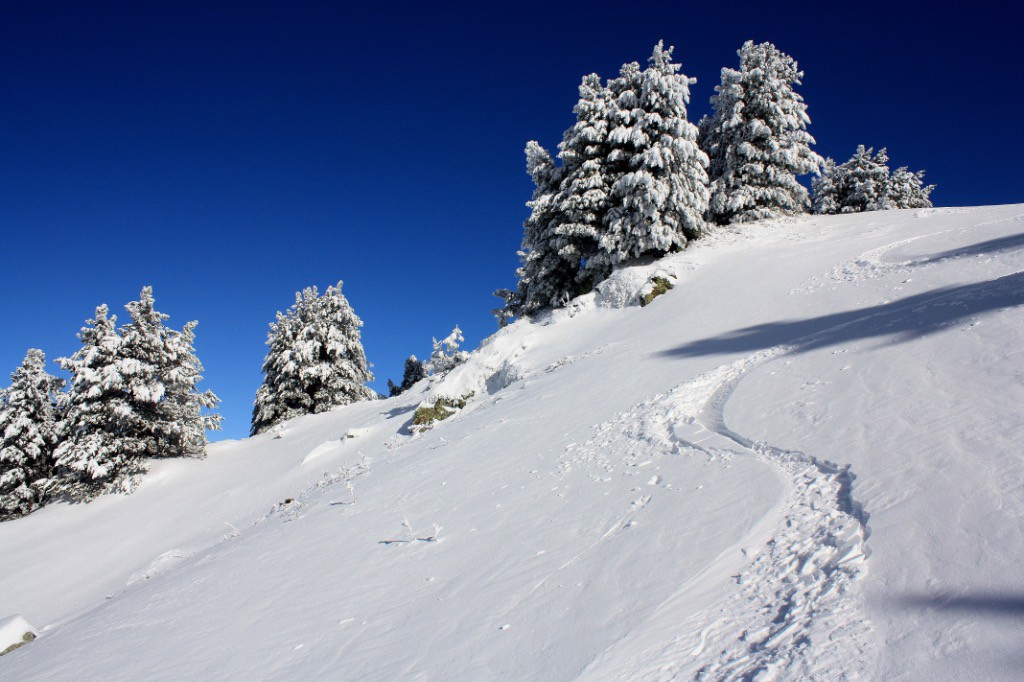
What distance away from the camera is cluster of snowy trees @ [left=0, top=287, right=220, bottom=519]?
19.5m

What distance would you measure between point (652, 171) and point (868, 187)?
83.7 feet

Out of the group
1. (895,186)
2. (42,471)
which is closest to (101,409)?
(42,471)

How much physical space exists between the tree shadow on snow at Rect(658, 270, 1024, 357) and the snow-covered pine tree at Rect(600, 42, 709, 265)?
1042 centimetres

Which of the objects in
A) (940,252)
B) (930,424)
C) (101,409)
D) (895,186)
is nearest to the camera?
(930,424)

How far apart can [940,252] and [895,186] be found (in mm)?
30547

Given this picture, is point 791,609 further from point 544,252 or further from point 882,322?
point 544,252

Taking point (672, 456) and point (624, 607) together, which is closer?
point (624, 607)

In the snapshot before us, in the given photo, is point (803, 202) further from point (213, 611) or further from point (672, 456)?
point (213, 611)

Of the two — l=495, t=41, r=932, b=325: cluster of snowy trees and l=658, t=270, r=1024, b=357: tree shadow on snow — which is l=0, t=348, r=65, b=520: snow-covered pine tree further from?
l=658, t=270, r=1024, b=357: tree shadow on snow

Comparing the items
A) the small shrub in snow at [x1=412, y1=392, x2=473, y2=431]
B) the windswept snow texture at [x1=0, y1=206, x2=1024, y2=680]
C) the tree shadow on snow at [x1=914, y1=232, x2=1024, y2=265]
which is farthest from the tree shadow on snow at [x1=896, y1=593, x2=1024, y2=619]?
the small shrub in snow at [x1=412, y1=392, x2=473, y2=431]

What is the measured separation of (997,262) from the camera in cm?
1005

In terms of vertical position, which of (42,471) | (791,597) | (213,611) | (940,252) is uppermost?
(42,471)

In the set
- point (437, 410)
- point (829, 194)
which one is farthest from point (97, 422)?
point (829, 194)

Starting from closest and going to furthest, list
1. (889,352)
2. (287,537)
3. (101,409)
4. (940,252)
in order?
(889,352), (287,537), (940,252), (101,409)
